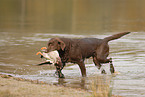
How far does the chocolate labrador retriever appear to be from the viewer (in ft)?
31.0

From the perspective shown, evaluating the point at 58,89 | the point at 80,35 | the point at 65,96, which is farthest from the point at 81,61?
the point at 80,35

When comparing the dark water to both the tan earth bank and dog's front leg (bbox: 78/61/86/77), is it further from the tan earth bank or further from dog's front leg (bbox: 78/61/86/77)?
the tan earth bank

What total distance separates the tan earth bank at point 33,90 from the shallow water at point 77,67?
0.78m

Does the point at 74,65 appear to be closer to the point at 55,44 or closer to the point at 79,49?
the point at 79,49

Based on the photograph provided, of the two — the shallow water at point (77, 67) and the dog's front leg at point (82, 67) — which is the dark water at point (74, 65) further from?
the dog's front leg at point (82, 67)

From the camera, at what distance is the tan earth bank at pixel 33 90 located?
24.7 feet

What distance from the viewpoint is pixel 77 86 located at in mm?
9023

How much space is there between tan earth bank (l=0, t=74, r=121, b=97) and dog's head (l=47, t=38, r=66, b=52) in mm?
963

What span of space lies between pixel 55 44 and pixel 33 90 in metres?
1.80

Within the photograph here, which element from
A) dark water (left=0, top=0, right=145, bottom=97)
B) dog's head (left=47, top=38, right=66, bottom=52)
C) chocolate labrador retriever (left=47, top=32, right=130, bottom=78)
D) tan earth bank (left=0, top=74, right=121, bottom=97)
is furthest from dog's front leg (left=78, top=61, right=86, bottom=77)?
tan earth bank (left=0, top=74, right=121, bottom=97)

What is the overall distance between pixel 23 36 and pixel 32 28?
10.8 ft

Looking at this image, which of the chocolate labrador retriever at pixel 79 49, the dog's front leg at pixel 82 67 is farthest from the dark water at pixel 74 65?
the chocolate labrador retriever at pixel 79 49

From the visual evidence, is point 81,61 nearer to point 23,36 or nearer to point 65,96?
point 65,96

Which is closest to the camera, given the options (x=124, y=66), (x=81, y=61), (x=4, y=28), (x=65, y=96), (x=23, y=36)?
(x=65, y=96)
